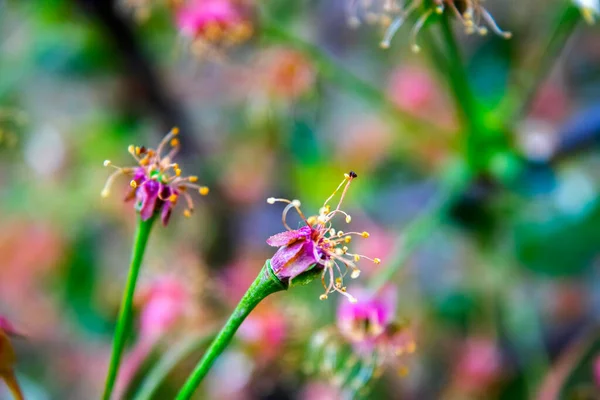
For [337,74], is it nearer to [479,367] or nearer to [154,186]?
[154,186]

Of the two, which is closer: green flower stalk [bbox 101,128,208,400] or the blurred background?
green flower stalk [bbox 101,128,208,400]

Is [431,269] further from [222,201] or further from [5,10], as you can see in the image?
[5,10]

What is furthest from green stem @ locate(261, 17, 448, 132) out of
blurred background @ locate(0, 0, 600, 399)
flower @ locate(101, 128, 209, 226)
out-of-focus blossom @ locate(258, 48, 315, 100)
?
flower @ locate(101, 128, 209, 226)

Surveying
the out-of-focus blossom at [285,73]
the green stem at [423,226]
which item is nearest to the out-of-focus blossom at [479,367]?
the green stem at [423,226]

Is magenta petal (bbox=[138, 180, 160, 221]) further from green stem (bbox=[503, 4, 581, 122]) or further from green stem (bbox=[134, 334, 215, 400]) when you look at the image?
green stem (bbox=[503, 4, 581, 122])

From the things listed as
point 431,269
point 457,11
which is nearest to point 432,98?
point 431,269

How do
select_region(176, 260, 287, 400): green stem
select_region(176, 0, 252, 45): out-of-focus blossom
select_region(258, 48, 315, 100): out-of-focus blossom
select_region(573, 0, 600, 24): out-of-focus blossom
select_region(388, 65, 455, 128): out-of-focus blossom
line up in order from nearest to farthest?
select_region(176, 260, 287, 400): green stem, select_region(573, 0, 600, 24): out-of-focus blossom, select_region(176, 0, 252, 45): out-of-focus blossom, select_region(258, 48, 315, 100): out-of-focus blossom, select_region(388, 65, 455, 128): out-of-focus blossom

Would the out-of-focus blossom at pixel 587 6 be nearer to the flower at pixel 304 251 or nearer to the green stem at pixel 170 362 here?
the flower at pixel 304 251
